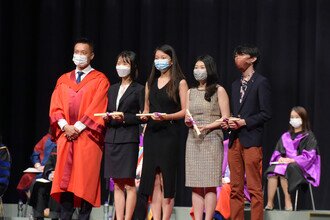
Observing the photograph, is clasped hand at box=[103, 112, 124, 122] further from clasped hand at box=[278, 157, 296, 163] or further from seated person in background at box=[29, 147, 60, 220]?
clasped hand at box=[278, 157, 296, 163]

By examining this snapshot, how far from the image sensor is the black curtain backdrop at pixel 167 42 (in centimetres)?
973

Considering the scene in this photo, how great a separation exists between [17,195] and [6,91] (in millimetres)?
1385

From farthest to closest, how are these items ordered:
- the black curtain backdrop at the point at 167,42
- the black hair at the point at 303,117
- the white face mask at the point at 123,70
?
the black curtain backdrop at the point at 167,42, the black hair at the point at 303,117, the white face mask at the point at 123,70

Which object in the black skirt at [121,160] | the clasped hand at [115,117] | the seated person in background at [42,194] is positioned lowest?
the seated person in background at [42,194]

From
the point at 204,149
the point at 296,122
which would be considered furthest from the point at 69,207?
the point at 296,122

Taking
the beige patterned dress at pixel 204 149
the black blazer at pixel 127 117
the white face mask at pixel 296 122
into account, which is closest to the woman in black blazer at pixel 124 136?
the black blazer at pixel 127 117

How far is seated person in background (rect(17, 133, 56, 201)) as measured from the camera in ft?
28.7

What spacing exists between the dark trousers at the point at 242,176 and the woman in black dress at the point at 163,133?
49cm

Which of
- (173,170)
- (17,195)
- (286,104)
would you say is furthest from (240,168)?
(17,195)

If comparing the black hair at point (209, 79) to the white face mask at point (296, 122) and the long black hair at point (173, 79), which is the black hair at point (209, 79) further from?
the white face mask at point (296, 122)

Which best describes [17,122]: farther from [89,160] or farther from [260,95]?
[260,95]

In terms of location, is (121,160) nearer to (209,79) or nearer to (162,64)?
(162,64)

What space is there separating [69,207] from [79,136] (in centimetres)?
61

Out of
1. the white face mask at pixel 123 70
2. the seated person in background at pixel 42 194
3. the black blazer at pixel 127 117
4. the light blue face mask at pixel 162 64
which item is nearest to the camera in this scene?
the light blue face mask at pixel 162 64
